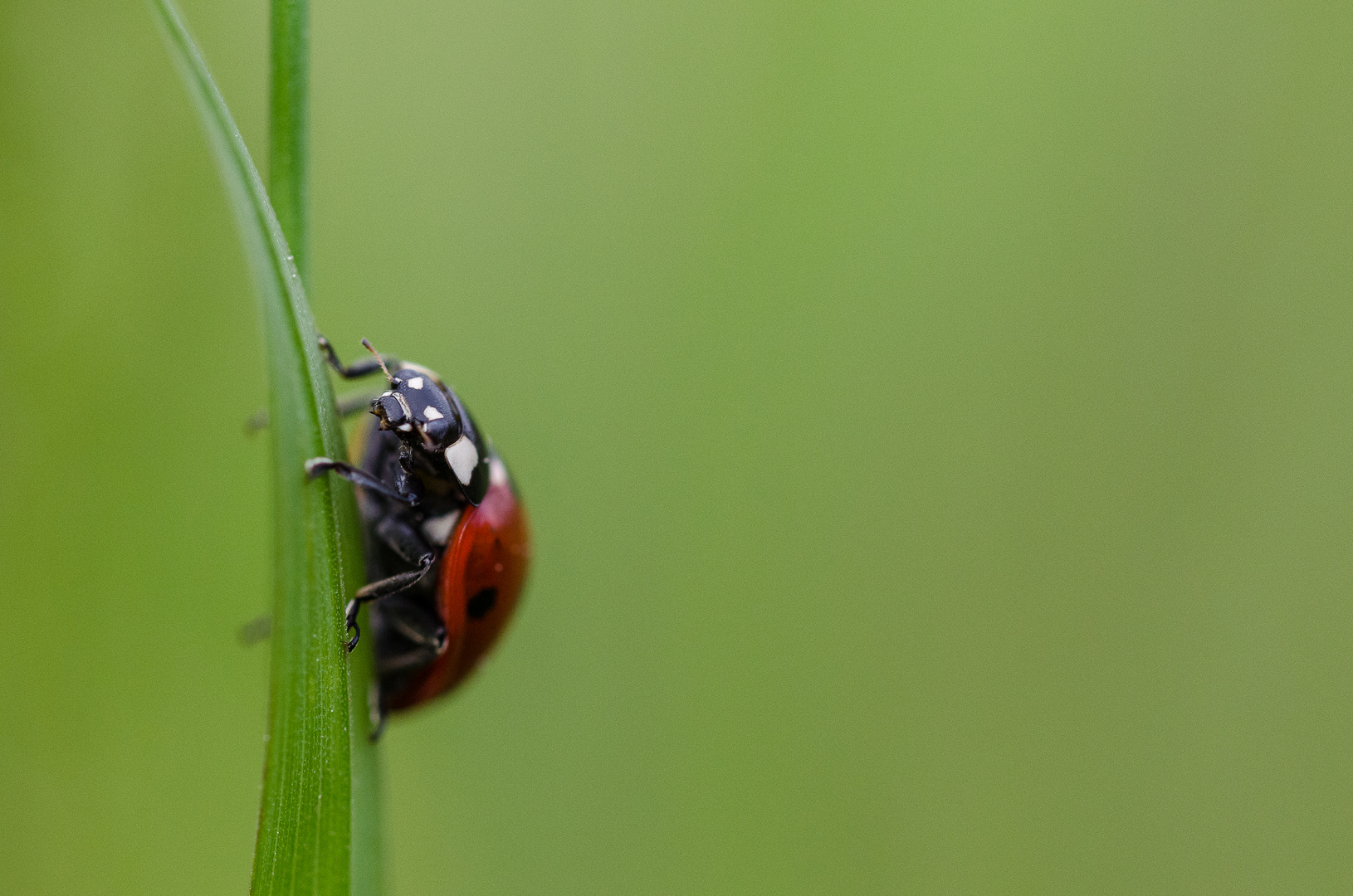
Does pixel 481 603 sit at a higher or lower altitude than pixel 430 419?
lower

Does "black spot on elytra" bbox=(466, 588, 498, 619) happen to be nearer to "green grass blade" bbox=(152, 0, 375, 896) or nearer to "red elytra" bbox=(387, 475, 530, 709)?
"red elytra" bbox=(387, 475, 530, 709)

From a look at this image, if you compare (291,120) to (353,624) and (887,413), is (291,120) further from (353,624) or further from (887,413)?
(887,413)

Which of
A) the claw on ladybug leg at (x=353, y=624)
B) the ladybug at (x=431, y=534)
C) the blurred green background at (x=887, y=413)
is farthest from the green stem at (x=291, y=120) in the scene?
the blurred green background at (x=887, y=413)

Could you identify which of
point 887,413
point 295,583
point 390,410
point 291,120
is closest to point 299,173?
point 291,120

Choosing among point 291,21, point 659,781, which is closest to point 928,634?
point 659,781

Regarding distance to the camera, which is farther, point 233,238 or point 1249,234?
point 1249,234

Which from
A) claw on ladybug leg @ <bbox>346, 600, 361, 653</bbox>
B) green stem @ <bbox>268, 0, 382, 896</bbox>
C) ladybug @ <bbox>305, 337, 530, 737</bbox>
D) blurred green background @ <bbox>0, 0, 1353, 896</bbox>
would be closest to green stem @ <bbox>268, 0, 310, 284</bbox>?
green stem @ <bbox>268, 0, 382, 896</bbox>

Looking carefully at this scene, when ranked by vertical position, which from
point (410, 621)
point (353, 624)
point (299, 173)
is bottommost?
point (410, 621)

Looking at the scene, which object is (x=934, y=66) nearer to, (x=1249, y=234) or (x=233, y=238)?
(x=1249, y=234)
